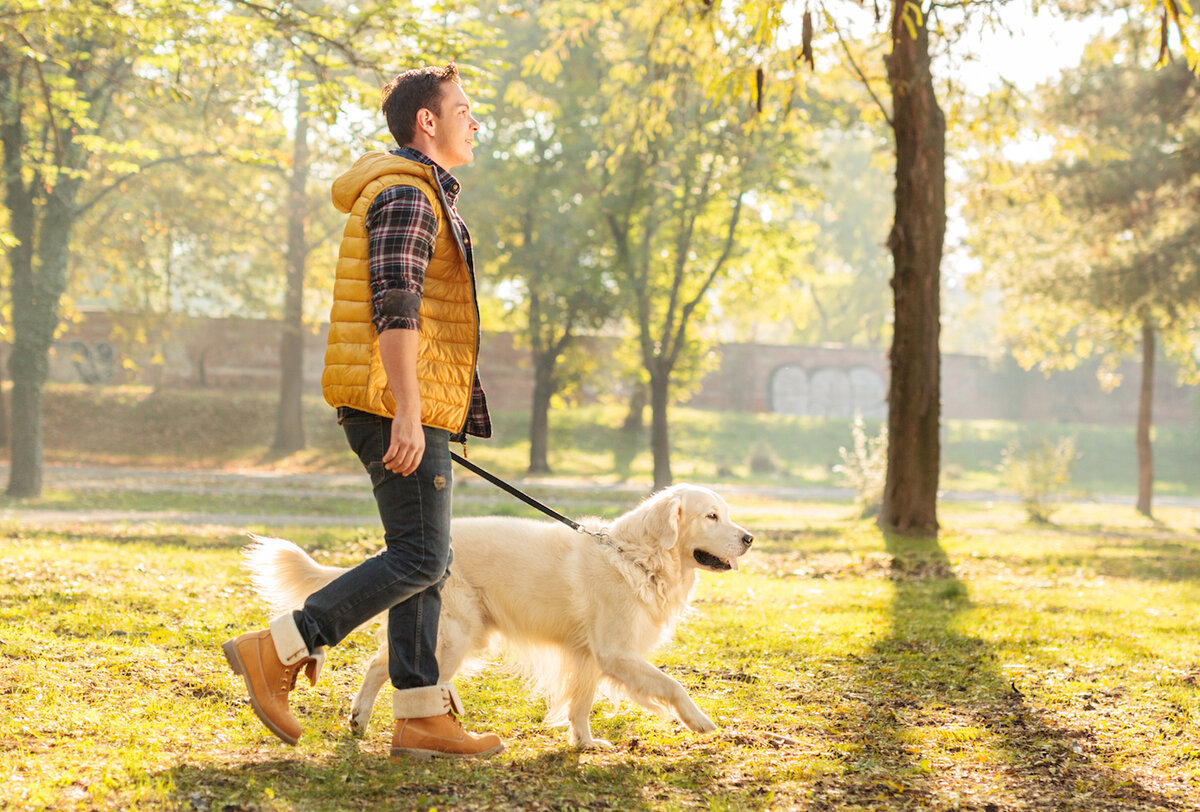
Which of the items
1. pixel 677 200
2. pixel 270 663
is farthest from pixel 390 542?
pixel 677 200

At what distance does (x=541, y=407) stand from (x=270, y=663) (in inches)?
955

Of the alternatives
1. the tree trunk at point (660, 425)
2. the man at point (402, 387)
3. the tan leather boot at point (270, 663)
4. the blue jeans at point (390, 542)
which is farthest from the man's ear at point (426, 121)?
the tree trunk at point (660, 425)

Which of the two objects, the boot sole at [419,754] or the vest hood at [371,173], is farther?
the boot sole at [419,754]

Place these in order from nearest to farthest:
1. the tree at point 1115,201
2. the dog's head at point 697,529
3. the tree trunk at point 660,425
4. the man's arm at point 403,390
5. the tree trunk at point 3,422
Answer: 1. the man's arm at point 403,390
2. the dog's head at point 697,529
3. the tree at point 1115,201
4. the tree trunk at point 660,425
5. the tree trunk at point 3,422

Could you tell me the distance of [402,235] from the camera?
3.51 meters

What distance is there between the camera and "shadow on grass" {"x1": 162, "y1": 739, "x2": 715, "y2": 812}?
10.7ft

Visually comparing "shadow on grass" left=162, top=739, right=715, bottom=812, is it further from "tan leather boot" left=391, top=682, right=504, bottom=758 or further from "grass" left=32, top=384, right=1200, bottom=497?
"grass" left=32, top=384, right=1200, bottom=497

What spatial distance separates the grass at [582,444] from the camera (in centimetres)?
2786

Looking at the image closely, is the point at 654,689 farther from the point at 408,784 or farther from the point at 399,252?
the point at 399,252

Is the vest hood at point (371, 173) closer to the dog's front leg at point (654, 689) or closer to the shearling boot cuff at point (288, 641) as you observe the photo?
the shearling boot cuff at point (288, 641)

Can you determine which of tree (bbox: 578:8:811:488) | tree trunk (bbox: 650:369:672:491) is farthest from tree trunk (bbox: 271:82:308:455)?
tree trunk (bbox: 650:369:672:491)

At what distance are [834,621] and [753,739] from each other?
341 cm

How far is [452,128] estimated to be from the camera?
385 cm

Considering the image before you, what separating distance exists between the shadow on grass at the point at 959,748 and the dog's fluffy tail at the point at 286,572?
2.17 m
